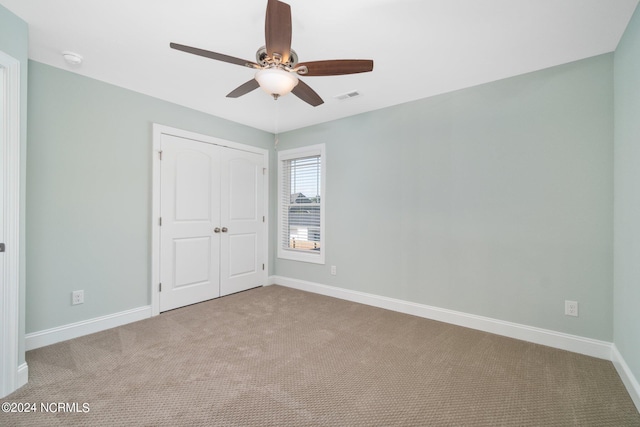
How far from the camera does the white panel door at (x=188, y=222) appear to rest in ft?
11.3

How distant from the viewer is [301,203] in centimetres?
454

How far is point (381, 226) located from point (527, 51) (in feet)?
7.12

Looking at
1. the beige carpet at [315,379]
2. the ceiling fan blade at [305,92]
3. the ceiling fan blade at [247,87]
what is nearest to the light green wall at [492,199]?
the beige carpet at [315,379]

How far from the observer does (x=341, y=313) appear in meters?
3.41

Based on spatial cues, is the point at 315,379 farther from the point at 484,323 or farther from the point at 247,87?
the point at 247,87

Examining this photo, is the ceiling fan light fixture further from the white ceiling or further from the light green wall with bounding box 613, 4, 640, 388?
the light green wall with bounding box 613, 4, 640, 388

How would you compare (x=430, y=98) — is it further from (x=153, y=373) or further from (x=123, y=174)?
(x=153, y=373)

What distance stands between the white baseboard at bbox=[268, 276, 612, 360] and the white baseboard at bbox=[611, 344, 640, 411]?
0.10 m

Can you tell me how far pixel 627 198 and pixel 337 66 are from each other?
7.26 feet

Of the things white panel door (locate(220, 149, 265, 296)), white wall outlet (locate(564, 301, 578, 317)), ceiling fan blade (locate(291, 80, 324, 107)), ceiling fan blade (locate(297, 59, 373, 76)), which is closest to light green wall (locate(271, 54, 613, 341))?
white wall outlet (locate(564, 301, 578, 317))

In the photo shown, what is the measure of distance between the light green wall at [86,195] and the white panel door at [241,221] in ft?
3.17

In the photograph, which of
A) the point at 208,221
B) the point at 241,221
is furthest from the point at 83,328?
the point at 241,221

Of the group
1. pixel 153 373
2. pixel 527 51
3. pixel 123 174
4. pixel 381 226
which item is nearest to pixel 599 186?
pixel 527 51

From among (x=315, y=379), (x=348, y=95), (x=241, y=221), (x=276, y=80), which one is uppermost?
(x=348, y=95)
